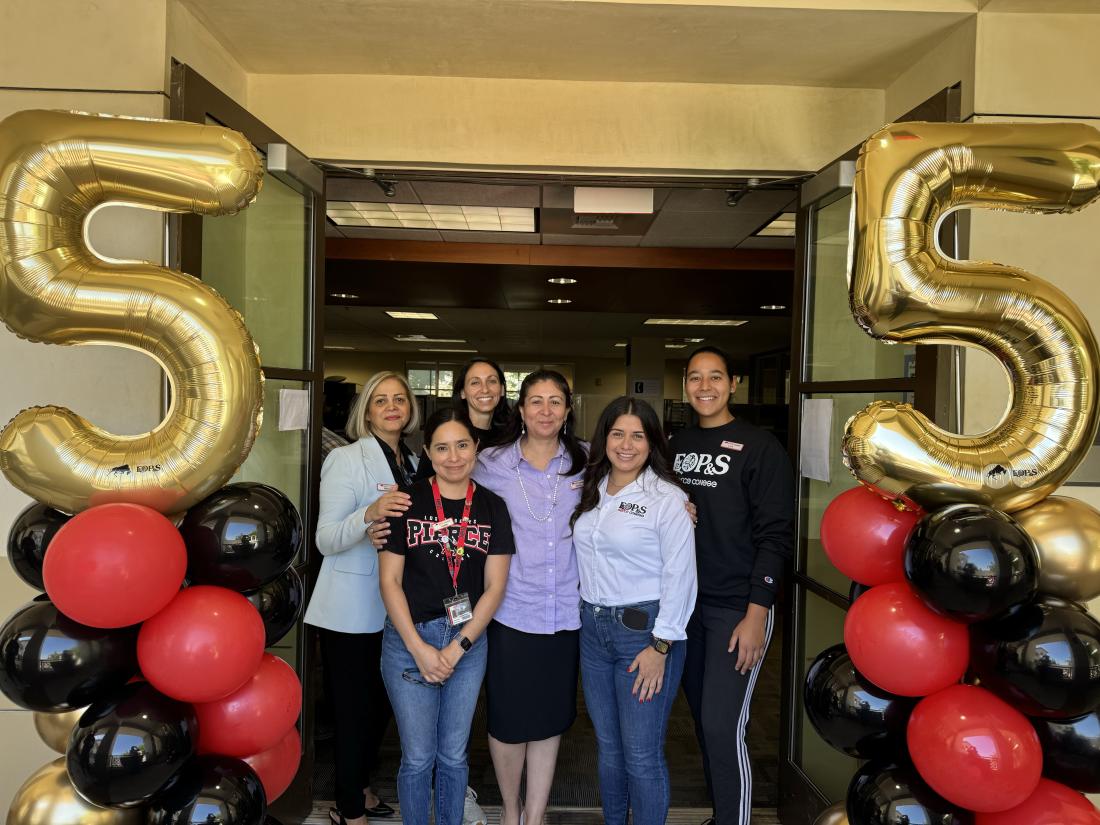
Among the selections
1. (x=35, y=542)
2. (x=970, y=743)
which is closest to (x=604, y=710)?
(x=970, y=743)

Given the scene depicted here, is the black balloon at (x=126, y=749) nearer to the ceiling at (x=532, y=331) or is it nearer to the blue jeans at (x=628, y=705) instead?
the blue jeans at (x=628, y=705)

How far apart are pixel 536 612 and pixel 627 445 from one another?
570mm

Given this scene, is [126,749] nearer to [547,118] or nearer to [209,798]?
[209,798]

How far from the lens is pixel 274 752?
4.97 feet

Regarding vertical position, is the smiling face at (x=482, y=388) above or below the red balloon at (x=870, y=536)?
above

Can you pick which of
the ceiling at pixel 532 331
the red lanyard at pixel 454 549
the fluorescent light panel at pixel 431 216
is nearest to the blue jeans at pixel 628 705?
the red lanyard at pixel 454 549

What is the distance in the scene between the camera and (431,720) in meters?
2.10

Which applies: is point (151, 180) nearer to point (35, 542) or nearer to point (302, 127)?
point (35, 542)

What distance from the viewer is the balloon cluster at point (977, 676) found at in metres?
1.17

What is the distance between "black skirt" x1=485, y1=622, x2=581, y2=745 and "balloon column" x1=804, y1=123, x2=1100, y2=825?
917mm

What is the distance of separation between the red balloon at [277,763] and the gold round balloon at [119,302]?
0.57m

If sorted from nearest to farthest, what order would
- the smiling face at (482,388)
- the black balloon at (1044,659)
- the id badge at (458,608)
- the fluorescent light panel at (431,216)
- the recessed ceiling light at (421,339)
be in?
the black balloon at (1044,659), the id badge at (458,608), the smiling face at (482,388), the fluorescent light panel at (431,216), the recessed ceiling light at (421,339)

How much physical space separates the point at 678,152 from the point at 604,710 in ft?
6.36

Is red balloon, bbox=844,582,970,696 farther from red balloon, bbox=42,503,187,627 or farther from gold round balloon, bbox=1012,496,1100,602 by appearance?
red balloon, bbox=42,503,187,627
